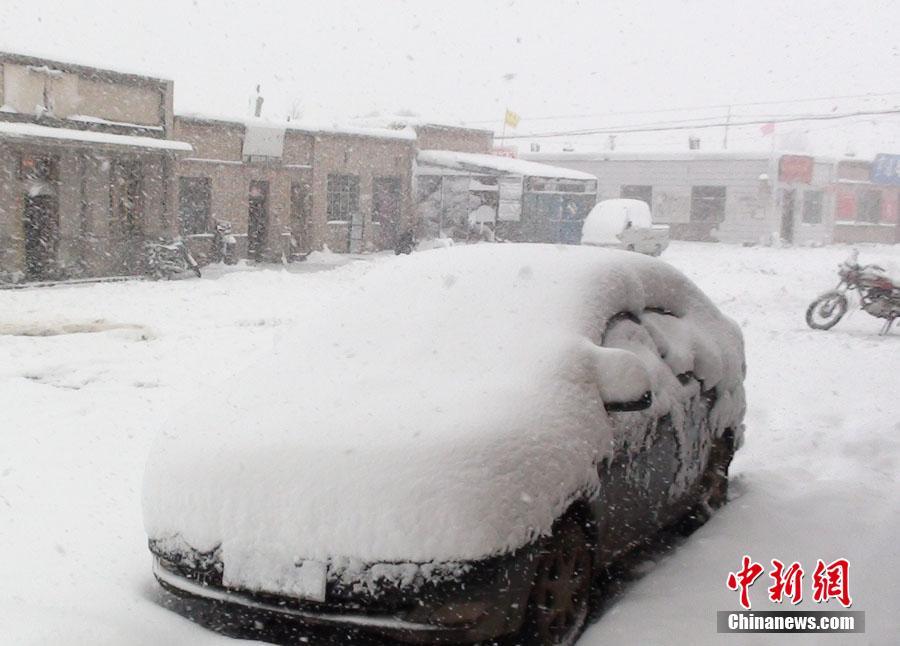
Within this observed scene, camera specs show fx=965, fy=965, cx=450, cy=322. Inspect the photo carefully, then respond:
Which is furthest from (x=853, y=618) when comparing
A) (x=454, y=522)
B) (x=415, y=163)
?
(x=415, y=163)

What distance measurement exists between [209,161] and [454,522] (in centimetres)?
2310

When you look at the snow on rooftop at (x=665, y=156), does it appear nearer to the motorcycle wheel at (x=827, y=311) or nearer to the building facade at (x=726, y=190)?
the building facade at (x=726, y=190)

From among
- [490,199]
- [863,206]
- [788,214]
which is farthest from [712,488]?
[863,206]

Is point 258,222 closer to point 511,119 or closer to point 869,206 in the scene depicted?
point 511,119

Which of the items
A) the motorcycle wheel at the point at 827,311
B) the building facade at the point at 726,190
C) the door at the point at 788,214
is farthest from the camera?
the door at the point at 788,214

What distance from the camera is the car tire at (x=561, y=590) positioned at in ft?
11.8

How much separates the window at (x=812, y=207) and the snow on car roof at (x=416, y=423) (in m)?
39.8

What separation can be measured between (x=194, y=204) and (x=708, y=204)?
24.4 m

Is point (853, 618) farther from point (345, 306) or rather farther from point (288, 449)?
point (345, 306)

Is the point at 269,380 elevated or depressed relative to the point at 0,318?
elevated

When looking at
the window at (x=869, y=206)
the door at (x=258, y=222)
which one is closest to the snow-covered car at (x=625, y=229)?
the door at (x=258, y=222)

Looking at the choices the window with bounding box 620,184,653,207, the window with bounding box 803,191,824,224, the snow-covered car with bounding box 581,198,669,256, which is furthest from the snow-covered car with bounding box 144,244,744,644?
the window with bounding box 803,191,824,224

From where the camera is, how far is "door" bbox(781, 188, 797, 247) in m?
40.8

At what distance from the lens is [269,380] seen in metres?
4.46
